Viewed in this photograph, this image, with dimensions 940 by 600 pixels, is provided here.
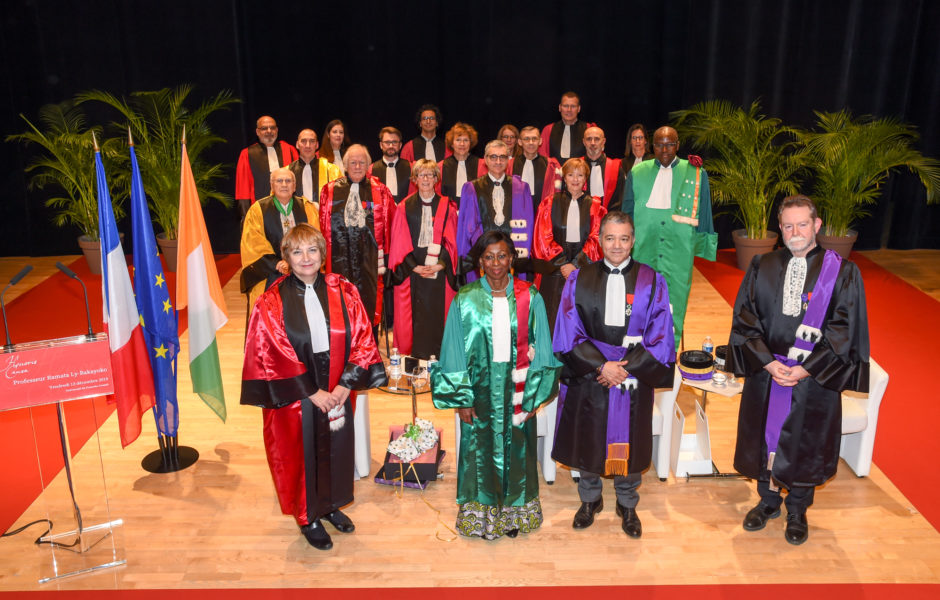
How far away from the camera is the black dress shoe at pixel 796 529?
446 centimetres

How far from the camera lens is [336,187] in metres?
6.48

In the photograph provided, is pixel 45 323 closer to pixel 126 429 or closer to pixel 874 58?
pixel 126 429

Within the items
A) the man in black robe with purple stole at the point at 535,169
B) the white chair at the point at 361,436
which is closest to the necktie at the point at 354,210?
the man in black robe with purple stole at the point at 535,169

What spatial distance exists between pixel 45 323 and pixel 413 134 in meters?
4.69

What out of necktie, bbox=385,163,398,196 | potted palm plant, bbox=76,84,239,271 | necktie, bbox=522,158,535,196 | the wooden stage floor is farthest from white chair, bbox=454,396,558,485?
potted palm plant, bbox=76,84,239,271

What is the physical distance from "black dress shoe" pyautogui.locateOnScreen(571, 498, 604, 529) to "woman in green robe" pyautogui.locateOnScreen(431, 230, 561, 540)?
0.34 metres

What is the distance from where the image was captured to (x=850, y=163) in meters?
9.04

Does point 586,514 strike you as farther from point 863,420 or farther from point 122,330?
point 122,330

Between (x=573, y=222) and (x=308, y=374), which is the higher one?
(x=573, y=222)

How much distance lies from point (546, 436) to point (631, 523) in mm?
743

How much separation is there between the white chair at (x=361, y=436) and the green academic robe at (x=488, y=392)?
2.94ft

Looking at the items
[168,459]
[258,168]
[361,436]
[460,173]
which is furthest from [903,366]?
[258,168]

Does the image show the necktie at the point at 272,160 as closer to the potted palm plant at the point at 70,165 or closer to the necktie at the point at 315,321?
the potted palm plant at the point at 70,165

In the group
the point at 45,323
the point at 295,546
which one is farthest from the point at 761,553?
the point at 45,323
